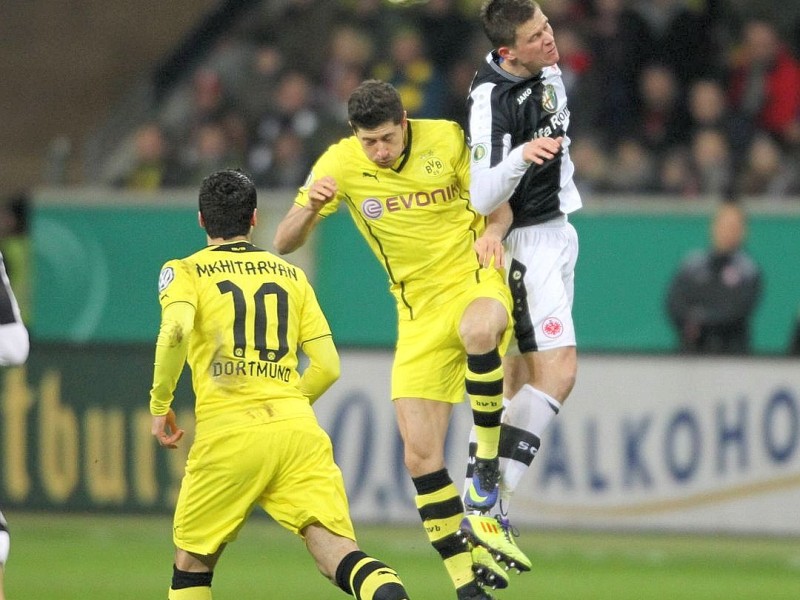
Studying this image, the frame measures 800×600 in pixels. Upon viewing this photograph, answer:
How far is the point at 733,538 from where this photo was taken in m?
12.7

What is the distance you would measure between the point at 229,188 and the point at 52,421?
6547 mm

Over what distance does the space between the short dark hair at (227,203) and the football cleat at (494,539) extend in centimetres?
176

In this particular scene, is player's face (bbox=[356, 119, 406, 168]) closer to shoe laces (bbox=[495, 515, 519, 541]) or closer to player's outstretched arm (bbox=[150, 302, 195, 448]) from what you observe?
player's outstretched arm (bbox=[150, 302, 195, 448])

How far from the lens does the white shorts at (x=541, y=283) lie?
8.02 m

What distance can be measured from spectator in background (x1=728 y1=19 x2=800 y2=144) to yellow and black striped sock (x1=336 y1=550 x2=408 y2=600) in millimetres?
8816

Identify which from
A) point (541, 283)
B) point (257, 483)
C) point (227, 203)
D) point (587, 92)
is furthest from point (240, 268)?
point (587, 92)

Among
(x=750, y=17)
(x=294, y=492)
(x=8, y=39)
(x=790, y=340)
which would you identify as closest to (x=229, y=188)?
(x=294, y=492)

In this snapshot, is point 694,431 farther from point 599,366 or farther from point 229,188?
point 229,188

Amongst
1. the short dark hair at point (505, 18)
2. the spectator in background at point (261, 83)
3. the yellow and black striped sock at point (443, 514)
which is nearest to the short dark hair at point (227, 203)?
the short dark hair at point (505, 18)

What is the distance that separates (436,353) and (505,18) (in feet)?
5.27

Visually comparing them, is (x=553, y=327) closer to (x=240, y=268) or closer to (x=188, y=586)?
(x=240, y=268)

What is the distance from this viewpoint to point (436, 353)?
26.9 ft

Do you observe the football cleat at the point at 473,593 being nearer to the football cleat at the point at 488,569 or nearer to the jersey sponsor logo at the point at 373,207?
the football cleat at the point at 488,569

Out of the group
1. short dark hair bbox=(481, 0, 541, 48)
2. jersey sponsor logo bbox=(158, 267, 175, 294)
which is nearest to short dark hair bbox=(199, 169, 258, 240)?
jersey sponsor logo bbox=(158, 267, 175, 294)
